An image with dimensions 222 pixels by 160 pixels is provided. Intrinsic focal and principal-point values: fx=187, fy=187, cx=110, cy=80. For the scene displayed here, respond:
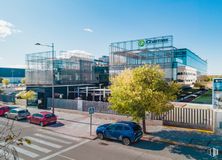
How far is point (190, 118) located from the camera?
60.6 feet

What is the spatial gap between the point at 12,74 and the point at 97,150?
346 ft

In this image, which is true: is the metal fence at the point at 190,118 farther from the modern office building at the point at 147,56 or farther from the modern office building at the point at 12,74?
the modern office building at the point at 12,74

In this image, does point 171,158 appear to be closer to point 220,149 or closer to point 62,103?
point 220,149

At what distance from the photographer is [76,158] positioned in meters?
12.4

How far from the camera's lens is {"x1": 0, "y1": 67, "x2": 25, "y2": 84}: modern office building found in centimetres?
10088

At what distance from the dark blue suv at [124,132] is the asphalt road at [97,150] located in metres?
0.48

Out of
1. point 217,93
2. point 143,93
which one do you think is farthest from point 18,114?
point 217,93

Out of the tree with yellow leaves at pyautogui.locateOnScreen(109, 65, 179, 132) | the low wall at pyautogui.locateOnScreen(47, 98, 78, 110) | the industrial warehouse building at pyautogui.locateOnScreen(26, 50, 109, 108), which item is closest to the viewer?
the tree with yellow leaves at pyautogui.locateOnScreen(109, 65, 179, 132)

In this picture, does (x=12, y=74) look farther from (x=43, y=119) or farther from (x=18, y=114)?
(x=43, y=119)

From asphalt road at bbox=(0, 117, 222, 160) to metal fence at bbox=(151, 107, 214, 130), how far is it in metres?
4.85

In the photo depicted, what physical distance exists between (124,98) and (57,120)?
11.6 meters

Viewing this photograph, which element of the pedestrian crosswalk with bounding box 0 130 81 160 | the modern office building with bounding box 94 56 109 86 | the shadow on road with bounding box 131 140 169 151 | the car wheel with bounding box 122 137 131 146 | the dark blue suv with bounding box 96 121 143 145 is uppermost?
the modern office building with bounding box 94 56 109 86

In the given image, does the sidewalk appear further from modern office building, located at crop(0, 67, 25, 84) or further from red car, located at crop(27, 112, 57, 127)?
modern office building, located at crop(0, 67, 25, 84)

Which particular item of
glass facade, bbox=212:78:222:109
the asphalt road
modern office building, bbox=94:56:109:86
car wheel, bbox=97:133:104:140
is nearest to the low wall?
the asphalt road
